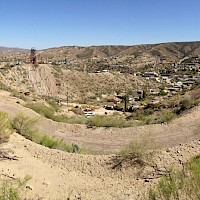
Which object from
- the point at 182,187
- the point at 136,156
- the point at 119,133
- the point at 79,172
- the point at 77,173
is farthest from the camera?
the point at 119,133

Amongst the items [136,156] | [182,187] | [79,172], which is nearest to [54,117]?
[79,172]

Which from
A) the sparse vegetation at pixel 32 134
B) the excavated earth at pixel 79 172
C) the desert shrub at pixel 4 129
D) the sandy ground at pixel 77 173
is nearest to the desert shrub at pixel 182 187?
the sandy ground at pixel 77 173

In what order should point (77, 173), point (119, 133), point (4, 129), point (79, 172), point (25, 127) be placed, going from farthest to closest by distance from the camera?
point (119, 133) < point (25, 127) < point (4, 129) < point (79, 172) < point (77, 173)

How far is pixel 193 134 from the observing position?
24.4 metres

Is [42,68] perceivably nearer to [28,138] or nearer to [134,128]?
[134,128]

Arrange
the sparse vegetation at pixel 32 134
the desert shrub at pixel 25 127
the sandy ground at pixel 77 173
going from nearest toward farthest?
the sandy ground at pixel 77 173
the sparse vegetation at pixel 32 134
the desert shrub at pixel 25 127

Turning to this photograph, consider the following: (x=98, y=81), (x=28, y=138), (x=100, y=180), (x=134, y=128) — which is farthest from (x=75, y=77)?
(x=100, y=180)

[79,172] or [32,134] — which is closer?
[79,172]

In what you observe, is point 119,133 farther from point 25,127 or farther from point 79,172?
point 79,172

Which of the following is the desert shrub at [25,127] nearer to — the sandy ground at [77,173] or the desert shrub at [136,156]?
the sandy ground at [77,173]

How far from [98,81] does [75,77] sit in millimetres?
6879

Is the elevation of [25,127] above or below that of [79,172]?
above

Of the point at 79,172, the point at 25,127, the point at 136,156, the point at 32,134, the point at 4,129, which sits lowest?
the point at 79,172

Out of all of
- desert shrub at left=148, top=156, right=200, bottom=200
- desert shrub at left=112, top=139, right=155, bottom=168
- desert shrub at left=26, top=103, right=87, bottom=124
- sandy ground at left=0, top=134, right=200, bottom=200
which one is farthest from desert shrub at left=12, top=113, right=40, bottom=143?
desert shrub at left=148, top=156, right=200, bottom=200
